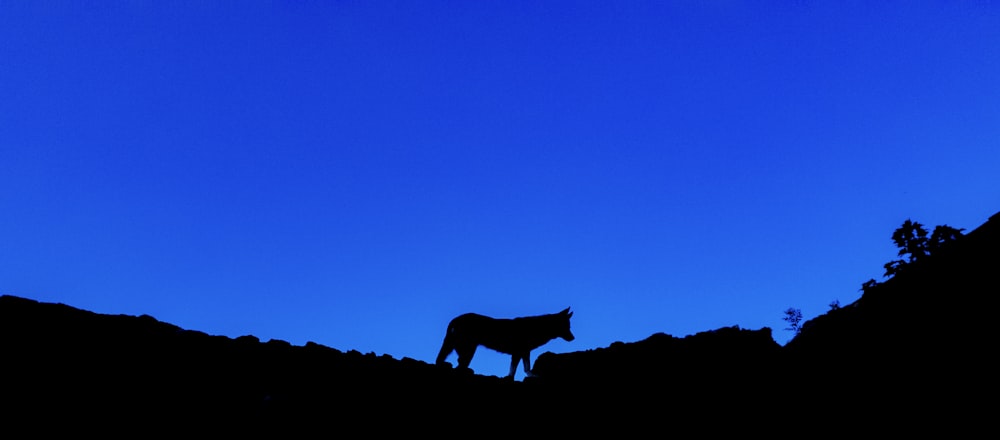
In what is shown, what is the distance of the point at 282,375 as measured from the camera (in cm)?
749

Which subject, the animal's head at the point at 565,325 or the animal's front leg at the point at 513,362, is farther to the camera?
the animal's head at the point at 565,325

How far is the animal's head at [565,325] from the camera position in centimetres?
1562

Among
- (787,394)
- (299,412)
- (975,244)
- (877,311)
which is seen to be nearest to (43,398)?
(299,412)

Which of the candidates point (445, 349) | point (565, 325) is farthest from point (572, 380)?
point (565, 325)

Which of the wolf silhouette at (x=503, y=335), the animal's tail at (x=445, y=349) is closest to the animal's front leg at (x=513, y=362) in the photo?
the wolf silhouette at (x=503, y=335)

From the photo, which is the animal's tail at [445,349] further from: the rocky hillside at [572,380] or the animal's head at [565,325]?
the rocky hillside at [572,380]

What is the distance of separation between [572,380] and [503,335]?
599 cm

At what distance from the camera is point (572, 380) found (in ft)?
27.3

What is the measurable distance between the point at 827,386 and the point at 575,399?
3055 millimetres

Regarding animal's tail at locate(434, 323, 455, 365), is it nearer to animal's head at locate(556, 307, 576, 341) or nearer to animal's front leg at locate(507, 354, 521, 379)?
animal's front leg at locate(507, 354, 521, 379)

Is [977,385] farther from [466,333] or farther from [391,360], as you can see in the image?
[466,333]

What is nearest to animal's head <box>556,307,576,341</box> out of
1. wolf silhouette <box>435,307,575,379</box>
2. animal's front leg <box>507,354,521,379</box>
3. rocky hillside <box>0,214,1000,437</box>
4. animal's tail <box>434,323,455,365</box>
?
wolf silhouette <box>435,307,575,379</box>

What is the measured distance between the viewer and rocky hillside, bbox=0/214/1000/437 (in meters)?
4.91

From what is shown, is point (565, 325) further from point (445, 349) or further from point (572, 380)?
point (572, 380)
